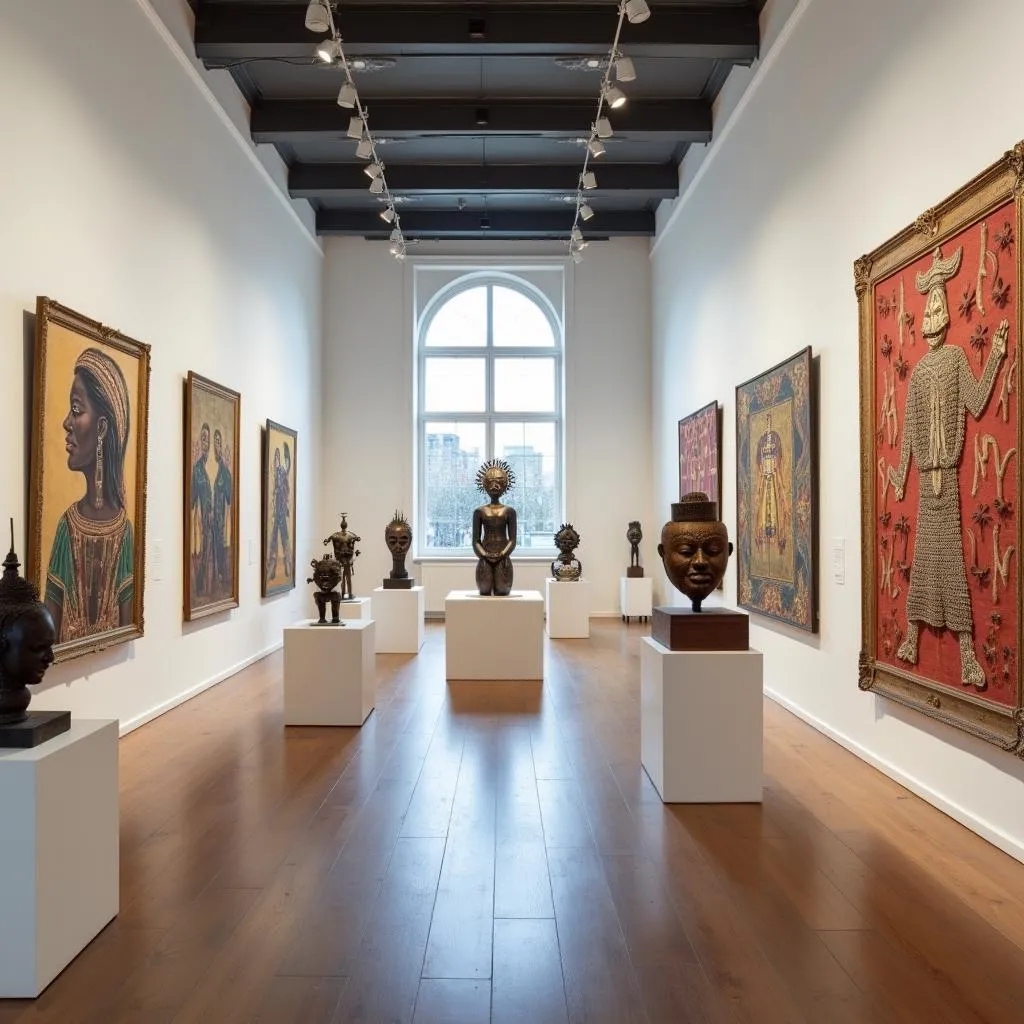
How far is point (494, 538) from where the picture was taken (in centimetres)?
1006

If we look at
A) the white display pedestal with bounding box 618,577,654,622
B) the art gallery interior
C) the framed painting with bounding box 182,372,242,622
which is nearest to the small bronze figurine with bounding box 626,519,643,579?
the white display pedestal with bounding box 618,577,654,622

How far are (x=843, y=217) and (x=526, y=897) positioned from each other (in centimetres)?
552

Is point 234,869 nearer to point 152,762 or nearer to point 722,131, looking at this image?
point 152,762

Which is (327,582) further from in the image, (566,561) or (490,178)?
(490,178)

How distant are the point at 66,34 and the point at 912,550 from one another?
22.4 ft

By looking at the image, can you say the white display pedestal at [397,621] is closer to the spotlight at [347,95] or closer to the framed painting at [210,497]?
the framed painting at [210,497]

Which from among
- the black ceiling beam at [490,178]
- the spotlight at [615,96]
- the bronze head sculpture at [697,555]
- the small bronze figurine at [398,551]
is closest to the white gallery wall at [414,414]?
the black ceiling beam at [490,178]

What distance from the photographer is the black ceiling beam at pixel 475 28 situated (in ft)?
28.9

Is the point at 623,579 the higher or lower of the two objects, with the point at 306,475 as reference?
lower

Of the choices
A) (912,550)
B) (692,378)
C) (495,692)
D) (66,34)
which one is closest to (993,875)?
(912,550)

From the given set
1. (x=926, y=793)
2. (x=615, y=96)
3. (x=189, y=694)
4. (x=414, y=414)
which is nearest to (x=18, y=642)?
(x=926, y=793)

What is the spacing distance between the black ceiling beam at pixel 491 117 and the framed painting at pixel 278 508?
3.96m

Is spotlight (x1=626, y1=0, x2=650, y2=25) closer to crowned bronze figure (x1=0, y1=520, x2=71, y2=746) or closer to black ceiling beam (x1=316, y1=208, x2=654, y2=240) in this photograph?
crowned bronze figure (x1=0, y1=520, x2=71, y2=746)

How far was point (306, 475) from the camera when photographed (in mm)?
14156
